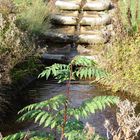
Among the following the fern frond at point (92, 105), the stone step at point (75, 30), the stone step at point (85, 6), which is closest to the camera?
the fern frond at point (92, 105)

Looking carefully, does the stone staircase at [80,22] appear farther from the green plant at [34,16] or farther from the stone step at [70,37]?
the green plant at [34,16]

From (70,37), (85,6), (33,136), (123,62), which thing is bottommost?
(123,62)

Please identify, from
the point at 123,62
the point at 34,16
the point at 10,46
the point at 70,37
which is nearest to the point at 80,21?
the point at 70,37

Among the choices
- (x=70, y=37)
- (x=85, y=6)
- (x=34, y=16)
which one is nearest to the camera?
(x=34, y=16)

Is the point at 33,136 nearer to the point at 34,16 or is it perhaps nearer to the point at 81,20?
the point at 34,16

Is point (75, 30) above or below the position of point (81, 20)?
below

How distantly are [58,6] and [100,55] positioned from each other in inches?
169

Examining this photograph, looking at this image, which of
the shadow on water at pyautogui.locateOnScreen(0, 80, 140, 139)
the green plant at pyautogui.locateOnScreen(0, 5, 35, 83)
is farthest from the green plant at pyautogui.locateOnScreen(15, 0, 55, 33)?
the shadow on water at pyautogui.locateOnScreen(0, 80, 140, 139)

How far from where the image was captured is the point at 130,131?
2854 millimetres

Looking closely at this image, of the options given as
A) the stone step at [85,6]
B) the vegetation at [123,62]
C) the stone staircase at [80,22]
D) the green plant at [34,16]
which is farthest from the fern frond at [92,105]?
the stone step at [85,6]

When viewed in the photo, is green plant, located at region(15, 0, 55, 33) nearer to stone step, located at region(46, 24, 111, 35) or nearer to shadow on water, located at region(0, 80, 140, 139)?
stone step, located at region(46, 24, 111, 35)

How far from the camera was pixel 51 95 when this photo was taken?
9219 mm

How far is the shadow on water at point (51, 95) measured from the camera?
759 cm

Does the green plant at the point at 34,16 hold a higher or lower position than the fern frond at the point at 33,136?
higher
